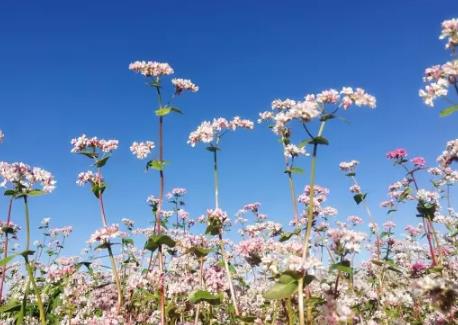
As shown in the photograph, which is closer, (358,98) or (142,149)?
(358,98)

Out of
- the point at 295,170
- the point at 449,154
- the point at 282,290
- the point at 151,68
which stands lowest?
the point at 282,290

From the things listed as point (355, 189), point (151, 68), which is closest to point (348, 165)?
point (355, 189)

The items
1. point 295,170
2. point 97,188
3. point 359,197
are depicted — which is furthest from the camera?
point 359,197

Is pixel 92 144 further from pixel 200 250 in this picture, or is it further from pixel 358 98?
pixel 358 98

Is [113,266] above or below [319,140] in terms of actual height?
below

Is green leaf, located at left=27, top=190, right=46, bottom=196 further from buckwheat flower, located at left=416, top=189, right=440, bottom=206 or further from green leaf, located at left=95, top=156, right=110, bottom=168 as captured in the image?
buckwheat flower, located at left=416, top=189, right=440, bottom=206

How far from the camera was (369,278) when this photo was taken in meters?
10.8

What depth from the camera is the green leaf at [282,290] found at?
389 centimetres

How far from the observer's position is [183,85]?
26.3ft

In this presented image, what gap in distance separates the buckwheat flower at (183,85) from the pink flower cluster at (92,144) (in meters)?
1.52

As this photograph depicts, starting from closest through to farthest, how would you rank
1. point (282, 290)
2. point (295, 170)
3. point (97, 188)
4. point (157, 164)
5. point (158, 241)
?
point (282, 290), point (158, 241), point (157, 164), point (97, 188), point (295, 170)

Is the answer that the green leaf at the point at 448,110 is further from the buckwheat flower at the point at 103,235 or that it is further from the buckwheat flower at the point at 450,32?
the buckwheat flower at the point at 103,235

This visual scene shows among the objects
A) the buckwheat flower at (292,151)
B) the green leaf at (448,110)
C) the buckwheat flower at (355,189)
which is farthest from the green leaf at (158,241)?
the buckwheat flower at (355,189)

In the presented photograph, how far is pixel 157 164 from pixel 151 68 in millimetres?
2080
